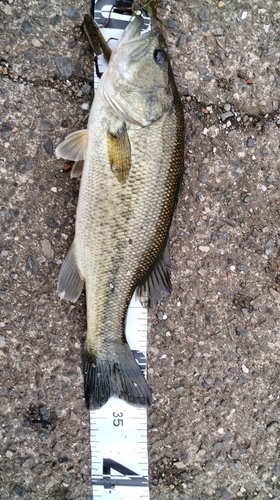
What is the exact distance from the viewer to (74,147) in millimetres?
2152

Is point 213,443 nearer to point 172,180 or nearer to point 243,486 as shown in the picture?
point 243,486

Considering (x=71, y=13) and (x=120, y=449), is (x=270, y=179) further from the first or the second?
(x=120, y=449)

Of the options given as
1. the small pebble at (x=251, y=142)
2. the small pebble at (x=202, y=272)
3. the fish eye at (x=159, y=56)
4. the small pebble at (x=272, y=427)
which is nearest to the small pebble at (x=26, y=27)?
the fish eye at (x=159, y=56)

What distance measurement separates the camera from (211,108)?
8.09 ft

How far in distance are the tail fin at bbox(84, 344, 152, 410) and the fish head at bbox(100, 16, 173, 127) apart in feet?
3.89

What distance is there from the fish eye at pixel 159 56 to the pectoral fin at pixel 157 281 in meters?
0.90

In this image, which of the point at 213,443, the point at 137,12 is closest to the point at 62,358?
the point at 213,443

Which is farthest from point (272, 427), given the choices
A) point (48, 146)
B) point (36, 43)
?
point (36, 43)

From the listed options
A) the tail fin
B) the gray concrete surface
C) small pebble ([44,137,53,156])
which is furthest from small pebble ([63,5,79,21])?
the tail fin

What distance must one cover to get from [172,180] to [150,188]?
13 centimetres

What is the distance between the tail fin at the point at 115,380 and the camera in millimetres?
2217

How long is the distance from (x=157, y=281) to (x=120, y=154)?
677mm

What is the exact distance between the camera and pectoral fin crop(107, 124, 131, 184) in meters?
2.00

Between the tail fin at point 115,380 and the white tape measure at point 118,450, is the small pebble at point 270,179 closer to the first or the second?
the white tape measure at point 118,450
